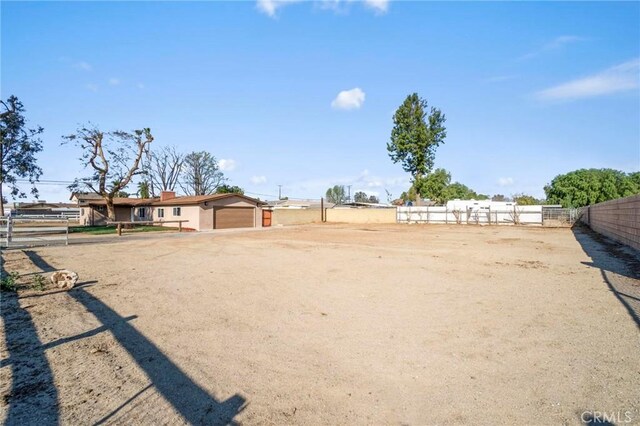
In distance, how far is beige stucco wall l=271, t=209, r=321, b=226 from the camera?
143ft

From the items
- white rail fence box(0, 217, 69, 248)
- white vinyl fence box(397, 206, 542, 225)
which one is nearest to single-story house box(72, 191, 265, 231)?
white rail fence box(0, 217, 69, 248)

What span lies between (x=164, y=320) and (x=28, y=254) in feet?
37.4

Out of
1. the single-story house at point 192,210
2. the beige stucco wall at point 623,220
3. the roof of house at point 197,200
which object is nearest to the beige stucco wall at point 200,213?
the single-story house at point 192,210

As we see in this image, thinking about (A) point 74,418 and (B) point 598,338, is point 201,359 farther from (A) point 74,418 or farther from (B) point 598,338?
(B) point 598,338

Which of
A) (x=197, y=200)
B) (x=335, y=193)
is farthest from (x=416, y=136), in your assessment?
(x=335, y=193)

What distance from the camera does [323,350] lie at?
4629 mm

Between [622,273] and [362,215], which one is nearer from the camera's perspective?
[622,273]

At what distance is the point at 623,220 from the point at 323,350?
17767 mm

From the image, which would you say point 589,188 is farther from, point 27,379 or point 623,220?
point 27,379

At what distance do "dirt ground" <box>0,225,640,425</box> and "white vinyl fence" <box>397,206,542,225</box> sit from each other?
33053mm

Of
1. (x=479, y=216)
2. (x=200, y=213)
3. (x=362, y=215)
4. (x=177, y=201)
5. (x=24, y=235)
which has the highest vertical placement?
(x=177, y=201)

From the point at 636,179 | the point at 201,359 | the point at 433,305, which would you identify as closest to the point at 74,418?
the point at 201,359

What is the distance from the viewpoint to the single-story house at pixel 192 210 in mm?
32062

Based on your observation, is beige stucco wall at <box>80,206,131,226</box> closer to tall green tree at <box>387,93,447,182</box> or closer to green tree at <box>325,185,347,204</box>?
tall green tree at <box>387,93,447,182</box>
